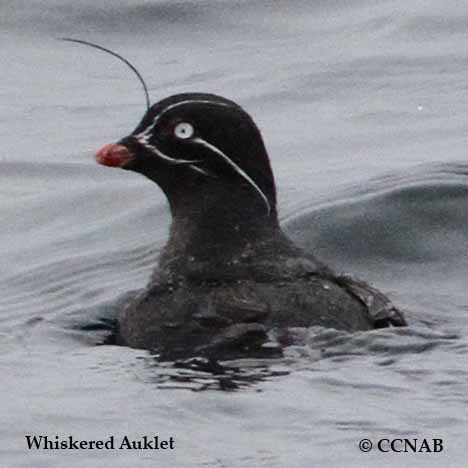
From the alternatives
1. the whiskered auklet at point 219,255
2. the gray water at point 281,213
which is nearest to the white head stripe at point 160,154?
the whiskered auklet at point 219,255

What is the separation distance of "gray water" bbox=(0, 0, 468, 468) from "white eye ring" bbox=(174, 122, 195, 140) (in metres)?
1.10

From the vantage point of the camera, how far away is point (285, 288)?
10.1 metres

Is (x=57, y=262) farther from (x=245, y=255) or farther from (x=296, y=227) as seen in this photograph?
(x=245, y=255)

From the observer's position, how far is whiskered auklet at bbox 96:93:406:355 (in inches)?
392

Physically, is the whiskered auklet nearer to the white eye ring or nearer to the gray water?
the white eye ring

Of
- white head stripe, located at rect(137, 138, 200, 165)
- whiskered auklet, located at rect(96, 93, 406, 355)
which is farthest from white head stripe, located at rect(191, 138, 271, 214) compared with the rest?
white head stripe, located at rect(137, 138, 200, 165)

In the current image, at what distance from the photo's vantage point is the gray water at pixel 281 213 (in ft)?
29.8

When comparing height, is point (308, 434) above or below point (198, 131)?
below

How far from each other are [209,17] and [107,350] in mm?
10979

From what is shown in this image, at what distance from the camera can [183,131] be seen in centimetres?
1062

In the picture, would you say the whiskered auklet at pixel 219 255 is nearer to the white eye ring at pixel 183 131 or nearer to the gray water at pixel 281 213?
the white eye ring at pixel 183 131

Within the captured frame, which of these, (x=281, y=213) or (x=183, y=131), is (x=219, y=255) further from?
(x=281, y=213)

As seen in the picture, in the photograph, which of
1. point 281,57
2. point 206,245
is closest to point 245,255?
point 206,245

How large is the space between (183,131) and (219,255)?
0.65m
